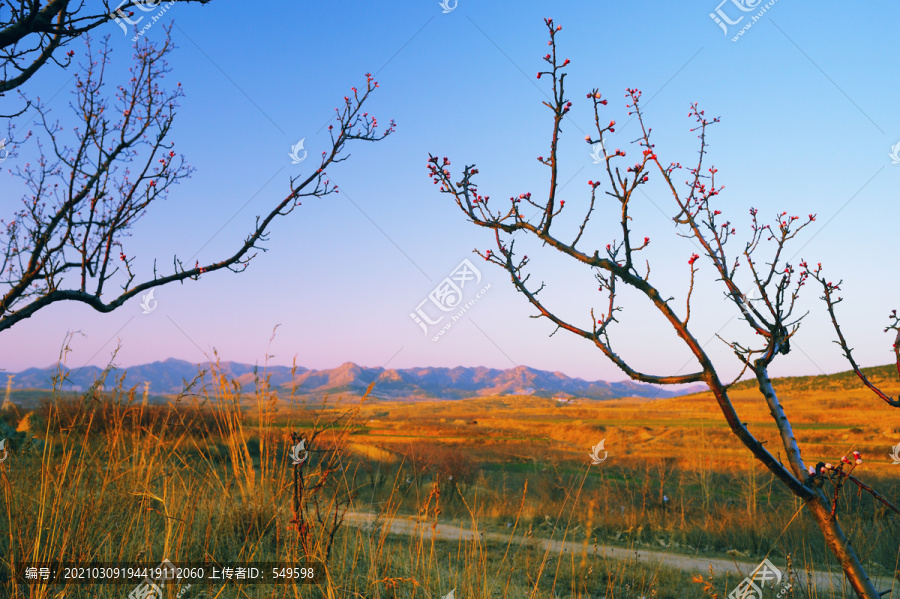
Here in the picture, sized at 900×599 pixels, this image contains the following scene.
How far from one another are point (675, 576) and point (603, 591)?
1374 mm

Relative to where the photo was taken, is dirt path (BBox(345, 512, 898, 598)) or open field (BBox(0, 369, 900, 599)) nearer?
open field (BBox(0, 369, 900, 599))

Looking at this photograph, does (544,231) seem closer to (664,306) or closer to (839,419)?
(664,306)

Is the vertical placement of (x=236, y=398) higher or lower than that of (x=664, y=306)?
lower

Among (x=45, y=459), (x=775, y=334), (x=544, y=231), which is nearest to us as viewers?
(x=775, y=334)

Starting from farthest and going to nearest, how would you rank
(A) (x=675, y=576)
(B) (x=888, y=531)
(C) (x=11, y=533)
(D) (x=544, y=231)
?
(B) (x=888, y=531)
(A) (x=675, y=576)
(C) (x=11, y=533)
(D) (x=544, y=231)

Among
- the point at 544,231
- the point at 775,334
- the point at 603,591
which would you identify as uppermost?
the point at 544,231

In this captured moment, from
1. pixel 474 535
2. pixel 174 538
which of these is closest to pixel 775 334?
pixel 474 535

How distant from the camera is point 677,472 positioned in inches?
901

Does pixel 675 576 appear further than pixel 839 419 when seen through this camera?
No

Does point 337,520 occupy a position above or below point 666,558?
above

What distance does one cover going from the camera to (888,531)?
9.98 meters

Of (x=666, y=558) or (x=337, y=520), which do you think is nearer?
(x=337, y=520)

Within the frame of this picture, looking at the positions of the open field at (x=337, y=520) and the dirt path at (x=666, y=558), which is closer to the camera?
the open field at (x=337, y=520)

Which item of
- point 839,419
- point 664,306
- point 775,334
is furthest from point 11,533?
point 839,419
